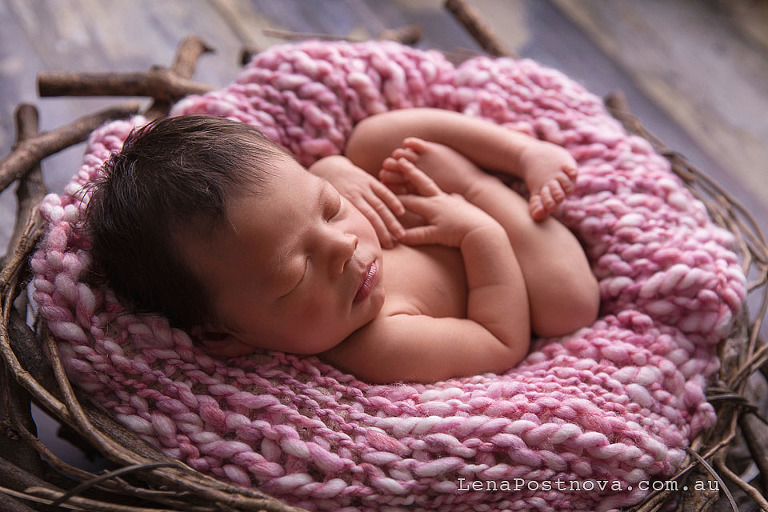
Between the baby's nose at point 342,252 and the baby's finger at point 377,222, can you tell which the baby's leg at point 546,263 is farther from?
the baby's nose at point 342,252

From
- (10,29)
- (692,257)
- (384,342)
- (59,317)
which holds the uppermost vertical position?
(692,257)

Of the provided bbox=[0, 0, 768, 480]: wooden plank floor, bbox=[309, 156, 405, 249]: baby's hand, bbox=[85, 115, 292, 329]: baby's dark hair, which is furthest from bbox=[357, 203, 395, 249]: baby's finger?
bbox=[0, 0, 768, 480]: wooden plank floor

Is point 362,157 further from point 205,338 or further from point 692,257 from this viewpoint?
point 692,257

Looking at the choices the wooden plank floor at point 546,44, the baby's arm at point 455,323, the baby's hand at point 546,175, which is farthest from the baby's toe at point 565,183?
the wooden plank floor at point 546,44

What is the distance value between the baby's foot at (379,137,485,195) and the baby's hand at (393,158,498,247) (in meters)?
0.01

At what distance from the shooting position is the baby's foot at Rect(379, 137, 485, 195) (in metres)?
1.17

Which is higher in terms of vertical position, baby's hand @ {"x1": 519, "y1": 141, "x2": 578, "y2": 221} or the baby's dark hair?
baby's hand @ {"x1": 519, "y1": 141, "x2": 578, "y2": 221}

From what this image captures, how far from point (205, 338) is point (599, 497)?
1.99ft

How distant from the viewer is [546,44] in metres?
1.89

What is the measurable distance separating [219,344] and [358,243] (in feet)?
0.82

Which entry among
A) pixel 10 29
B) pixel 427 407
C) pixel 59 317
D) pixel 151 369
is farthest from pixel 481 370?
pixel 10 29

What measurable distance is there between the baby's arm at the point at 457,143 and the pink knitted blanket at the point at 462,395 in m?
0.11

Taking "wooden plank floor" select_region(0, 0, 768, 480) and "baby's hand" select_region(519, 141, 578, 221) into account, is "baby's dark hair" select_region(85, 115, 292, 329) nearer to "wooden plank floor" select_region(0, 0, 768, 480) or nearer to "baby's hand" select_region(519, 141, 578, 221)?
"baby's hand" select_region(519, 141, 578, 221)

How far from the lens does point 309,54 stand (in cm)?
123
